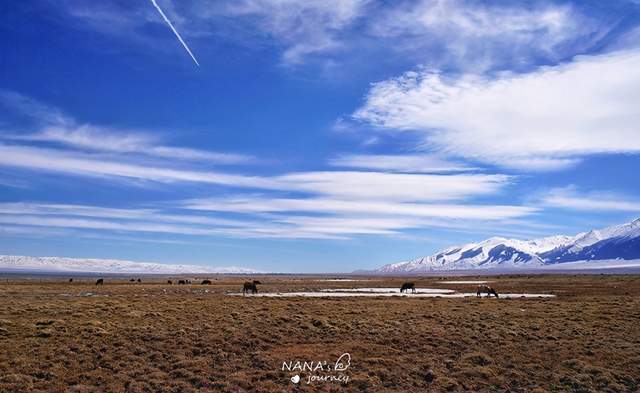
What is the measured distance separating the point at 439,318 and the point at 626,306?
777 inches

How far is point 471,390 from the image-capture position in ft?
65.4

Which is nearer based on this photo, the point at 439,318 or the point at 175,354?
the point at 175,354

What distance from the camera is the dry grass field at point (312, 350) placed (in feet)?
66.7

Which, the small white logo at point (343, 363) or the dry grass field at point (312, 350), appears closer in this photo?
the dry grass field at point (312, 350)

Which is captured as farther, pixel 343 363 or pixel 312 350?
pixel 312 350

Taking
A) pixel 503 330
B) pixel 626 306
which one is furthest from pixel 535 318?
pixel 626 306

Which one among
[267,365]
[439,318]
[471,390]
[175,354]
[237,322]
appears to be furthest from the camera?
[439,318]

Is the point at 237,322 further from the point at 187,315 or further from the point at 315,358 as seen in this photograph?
the point at 315,358

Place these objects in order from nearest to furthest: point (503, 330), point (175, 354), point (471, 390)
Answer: point (471, 390) → point (175, 354) → point (503, 330)

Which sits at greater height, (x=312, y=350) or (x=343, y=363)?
(x=312, y=350)

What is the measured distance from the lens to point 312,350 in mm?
24938

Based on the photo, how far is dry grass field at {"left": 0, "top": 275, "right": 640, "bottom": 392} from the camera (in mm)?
20344

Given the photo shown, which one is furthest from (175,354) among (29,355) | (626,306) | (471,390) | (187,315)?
(626,306)

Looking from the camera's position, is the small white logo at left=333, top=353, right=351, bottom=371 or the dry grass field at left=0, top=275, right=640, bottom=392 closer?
the dry grass field at left=0, top=275, right=640, bottom=392
